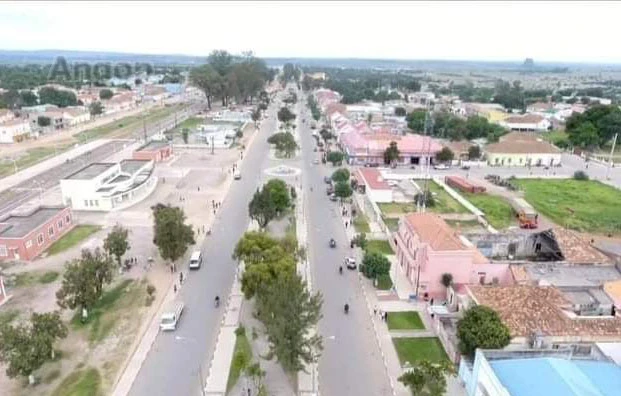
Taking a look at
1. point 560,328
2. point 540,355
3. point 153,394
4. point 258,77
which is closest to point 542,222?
point 560,328

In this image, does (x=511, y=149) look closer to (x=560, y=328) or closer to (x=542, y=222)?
(x=542, y=222)

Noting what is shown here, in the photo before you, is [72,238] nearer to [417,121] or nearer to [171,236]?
[171,236]

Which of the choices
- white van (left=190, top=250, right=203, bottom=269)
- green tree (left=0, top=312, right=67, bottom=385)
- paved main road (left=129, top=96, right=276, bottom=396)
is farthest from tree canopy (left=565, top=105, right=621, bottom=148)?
green tree (left=0, top=312, right=67, bottom=385)

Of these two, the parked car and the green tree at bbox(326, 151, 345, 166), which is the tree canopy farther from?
the parked car

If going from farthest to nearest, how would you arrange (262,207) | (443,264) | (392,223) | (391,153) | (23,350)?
(391,153), (392,223), (262,207), (443,264), (23,350)

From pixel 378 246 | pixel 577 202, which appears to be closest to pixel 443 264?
pixel 378 246

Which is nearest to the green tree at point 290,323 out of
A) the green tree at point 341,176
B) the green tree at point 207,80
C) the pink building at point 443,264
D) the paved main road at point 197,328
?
the paved main road at point 197,328

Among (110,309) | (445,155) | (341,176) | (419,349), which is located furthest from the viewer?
(445,155)
